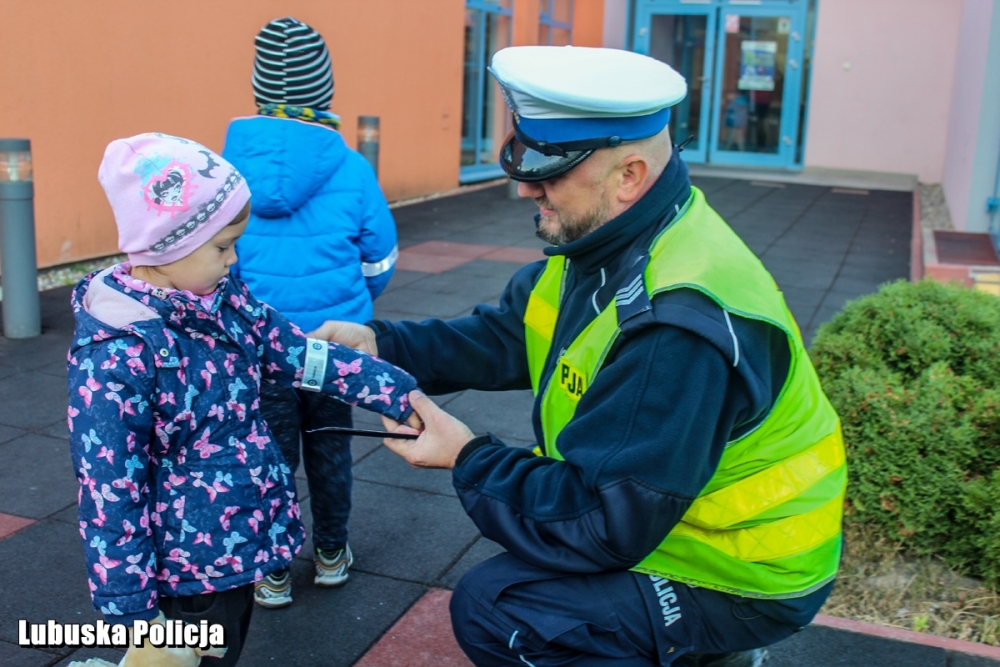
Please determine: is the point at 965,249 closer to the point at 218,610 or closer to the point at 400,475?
the point at 400,475

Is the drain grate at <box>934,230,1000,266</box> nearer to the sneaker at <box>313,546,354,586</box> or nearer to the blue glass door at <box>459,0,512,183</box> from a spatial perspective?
the sneaker at <box>313,546,354,586</box>

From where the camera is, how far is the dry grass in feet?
10.9

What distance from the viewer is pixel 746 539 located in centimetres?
217

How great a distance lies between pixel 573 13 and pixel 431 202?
21.5 feet

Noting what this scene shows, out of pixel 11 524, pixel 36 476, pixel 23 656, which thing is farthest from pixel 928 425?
pixel 36 476

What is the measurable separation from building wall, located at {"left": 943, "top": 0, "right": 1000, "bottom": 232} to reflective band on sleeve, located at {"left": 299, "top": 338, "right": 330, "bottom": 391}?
8509 mm

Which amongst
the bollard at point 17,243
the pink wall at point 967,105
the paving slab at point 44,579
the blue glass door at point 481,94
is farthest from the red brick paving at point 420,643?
the blue glass door at point 481,94

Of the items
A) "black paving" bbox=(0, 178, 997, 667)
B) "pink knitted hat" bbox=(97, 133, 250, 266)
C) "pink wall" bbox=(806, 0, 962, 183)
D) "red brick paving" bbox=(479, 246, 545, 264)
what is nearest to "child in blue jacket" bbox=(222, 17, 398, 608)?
"black paving" bbox=(0, 178, 997, 667)

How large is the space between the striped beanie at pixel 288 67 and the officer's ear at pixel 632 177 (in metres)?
1.57

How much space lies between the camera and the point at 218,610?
7.77 ft

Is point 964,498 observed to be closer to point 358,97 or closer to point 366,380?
point 366,380

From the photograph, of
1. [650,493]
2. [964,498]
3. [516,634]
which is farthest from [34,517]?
[964,498]

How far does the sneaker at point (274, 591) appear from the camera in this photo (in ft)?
10.8

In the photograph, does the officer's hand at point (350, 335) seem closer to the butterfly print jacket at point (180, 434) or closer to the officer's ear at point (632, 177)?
the butterfly print jacket at point (180, 434)
